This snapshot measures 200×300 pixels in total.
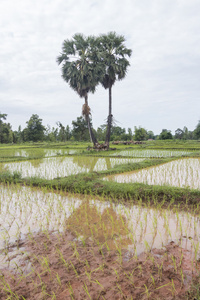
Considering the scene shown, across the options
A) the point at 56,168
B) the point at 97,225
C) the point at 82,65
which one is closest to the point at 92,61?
the point at 82,65

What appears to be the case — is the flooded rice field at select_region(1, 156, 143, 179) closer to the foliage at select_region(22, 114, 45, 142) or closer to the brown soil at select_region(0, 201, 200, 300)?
the brown soil at select_region(0, 201, 200, 300)

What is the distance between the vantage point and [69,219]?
157 inches

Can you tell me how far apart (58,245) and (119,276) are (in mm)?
1046

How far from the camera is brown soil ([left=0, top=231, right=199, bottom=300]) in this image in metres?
2.09

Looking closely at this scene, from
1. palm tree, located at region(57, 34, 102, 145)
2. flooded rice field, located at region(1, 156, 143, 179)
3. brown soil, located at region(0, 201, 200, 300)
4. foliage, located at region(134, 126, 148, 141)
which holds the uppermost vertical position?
palm tree, located at region(57, 34, 102, 145)

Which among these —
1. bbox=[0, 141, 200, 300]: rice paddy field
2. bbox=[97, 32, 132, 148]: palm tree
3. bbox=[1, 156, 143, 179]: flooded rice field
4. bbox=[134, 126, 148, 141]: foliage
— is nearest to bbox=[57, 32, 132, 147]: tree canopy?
bbox=[97, 32, 132, 148]: palm tree

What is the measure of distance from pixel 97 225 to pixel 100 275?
135 cm

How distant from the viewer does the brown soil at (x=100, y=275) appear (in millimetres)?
2086

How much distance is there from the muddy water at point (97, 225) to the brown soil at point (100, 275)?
0.55ft

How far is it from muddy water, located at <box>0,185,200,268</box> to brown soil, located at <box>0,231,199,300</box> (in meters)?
0.17

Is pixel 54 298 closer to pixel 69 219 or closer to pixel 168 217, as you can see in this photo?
pixel 69 219

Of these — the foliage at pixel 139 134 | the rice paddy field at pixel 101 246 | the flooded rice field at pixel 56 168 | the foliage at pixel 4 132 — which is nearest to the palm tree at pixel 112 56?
the flooded rice field at pixel 56 168

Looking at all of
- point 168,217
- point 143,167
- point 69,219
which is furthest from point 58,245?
point 143,167

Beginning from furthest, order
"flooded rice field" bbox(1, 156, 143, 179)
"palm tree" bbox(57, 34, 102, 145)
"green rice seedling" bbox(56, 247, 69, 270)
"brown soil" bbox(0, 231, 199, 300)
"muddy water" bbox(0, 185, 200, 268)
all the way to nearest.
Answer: "palm tree" bbox(57, 34, 102, 145)
"flooded rice field" bbox(1, 156, 143, 179)
"muddy water" bbox(0, 185, 200, 268)
"green rice seedling" bbox(56, 247, 69, 270)
"brown soil" bbox(0, 231, 199, 300)
